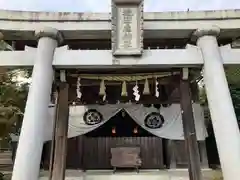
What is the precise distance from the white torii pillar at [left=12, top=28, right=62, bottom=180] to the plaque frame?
1262 millimetres

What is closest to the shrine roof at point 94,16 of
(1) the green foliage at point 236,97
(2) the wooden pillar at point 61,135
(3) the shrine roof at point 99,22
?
(3) the shrine roof at point 99,22

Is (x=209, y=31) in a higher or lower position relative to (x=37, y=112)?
higher

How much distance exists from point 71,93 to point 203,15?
3489 millimetres

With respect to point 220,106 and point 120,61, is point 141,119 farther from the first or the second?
point 220,106

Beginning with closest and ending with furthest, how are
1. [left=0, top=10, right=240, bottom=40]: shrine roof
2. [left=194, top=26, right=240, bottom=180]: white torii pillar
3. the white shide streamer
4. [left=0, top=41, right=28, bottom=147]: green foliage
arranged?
[left=194, top=26, right=240, bottom=180]: white torii pillar → [left=0, top=10, right=240, bottom=40]: shrine roof → the white shide streamer → [left=0, top=41, right=28, bottom=147]: green foliage

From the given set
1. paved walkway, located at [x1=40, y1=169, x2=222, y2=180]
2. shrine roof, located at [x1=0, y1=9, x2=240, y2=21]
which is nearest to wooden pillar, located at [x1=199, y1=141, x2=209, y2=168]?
paved walkway, located at [x1=40, y1=169, x2=222, y2=180]

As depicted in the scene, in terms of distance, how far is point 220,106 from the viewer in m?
5.38

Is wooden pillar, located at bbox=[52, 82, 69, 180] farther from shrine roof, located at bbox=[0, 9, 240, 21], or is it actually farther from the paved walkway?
the paved walkway

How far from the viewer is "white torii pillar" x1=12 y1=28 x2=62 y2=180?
480cm

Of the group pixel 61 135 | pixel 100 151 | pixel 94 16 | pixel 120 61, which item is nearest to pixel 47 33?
pixel 94 16

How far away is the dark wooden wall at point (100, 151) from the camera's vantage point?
8578 millimetres

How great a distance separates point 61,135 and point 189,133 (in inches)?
107

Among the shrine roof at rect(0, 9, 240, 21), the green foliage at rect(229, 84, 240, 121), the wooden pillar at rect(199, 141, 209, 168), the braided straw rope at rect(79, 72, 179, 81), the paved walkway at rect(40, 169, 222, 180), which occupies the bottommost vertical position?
the paved walkway at rect(40, 169, 222, 180)

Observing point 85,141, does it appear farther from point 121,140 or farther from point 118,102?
point 118,102
